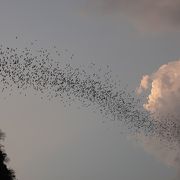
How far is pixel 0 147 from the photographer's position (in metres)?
110

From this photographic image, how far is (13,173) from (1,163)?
12.7 ft

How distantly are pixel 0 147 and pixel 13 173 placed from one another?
6.70m

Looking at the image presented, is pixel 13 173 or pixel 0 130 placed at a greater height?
pixel 0 130

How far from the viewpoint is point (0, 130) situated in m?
109

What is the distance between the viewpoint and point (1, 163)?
107 metres

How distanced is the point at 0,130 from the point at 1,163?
7.48 metres

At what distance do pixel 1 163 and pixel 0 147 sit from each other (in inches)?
167

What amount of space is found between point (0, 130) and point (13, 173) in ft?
33.7

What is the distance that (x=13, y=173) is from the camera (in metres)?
109
